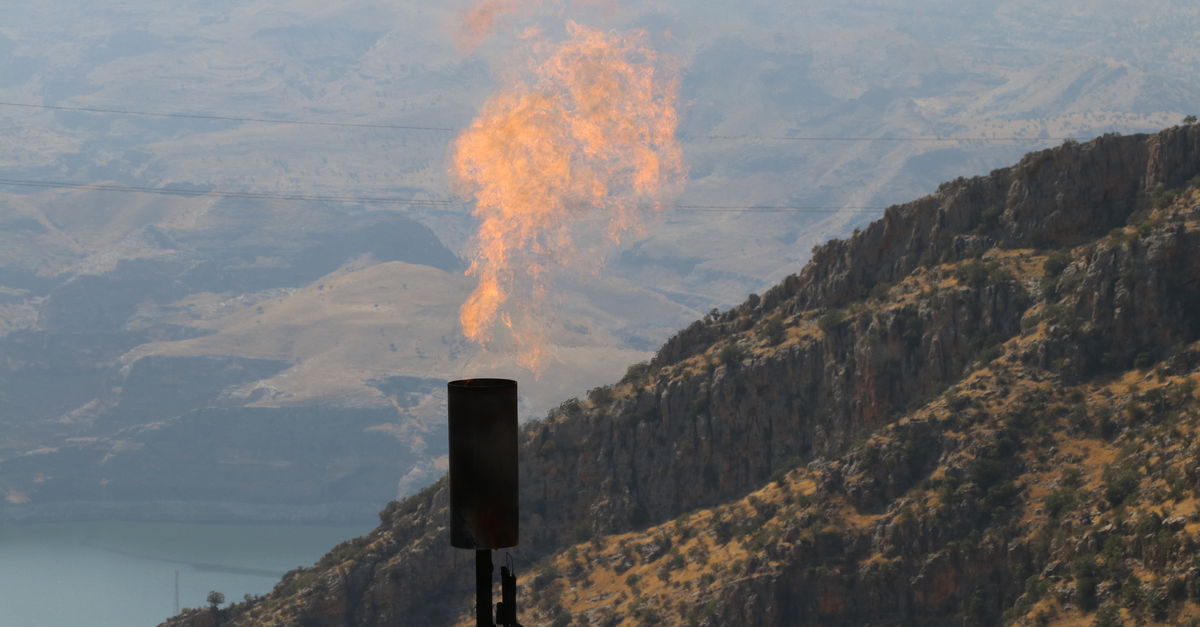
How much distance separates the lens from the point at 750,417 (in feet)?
380

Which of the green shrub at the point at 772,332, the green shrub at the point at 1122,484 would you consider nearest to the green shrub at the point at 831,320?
the green shrub at the point at 772,332

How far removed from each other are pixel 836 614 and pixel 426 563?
3005cm

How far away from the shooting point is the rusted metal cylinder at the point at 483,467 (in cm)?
1988

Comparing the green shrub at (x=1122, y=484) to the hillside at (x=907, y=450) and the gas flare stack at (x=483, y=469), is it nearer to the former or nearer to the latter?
the hillside at (x=907, y=450)

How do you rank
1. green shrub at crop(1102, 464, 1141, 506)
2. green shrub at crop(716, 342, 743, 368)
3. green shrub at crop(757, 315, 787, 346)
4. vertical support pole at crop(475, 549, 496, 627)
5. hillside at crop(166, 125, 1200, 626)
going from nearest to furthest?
vertical support pole at crop(475, 549, 496, 627), green shrub at crop(1102, 464, 1141, 506), hillside at crop(166, 125, 1200, 626), green shrub at crop(716, 342, 743, 368), green shrub at crop(757, 315, 787, 346)

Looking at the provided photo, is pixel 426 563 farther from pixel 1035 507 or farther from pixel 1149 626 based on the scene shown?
pixel 1149 626

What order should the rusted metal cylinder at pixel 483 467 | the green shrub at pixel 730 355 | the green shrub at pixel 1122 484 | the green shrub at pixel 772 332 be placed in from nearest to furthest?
the rusted metal cylinder at pixel 483 467
the green shrub at pixel 1122 484
the green shrub at pixel 730 355
the green shrub at pixel 772 332

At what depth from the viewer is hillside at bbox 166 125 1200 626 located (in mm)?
92688

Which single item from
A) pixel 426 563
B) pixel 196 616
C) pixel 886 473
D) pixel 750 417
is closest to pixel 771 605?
pixel 886 473

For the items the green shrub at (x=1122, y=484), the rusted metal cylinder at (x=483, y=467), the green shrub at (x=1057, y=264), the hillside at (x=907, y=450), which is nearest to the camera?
the rusted metal cylinder at (x=483, y=467)

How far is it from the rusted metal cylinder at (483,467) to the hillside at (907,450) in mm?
66192

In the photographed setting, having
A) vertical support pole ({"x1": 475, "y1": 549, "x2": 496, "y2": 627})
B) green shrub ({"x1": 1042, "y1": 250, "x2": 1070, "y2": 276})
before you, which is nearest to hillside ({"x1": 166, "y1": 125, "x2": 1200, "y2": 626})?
green shrub ({"x1": 1042, "y1": 250, "x2": 1070, "y2": 276})

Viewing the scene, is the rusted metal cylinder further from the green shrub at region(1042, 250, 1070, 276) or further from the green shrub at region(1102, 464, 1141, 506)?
the green shrub at region(1042, 250, 1070, 276)

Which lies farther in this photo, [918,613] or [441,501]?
[441,501]
